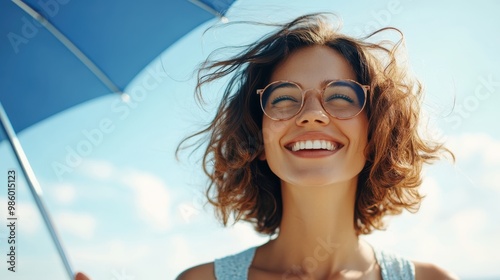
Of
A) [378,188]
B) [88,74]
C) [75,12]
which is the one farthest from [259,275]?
[75,12]

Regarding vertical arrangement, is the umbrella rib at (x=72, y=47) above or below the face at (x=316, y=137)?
above

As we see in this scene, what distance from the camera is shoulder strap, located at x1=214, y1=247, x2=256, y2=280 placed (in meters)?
2.99

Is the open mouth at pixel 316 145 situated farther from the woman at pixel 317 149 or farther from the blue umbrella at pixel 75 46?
the blue umbrella at pixel 75 46

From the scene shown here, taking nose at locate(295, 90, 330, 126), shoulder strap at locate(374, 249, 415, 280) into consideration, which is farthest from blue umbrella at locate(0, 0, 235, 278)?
shoulder strap at locate(374, 249, 415, 280)

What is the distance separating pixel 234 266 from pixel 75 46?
5.01 feet

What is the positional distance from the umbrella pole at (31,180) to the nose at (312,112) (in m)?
1.24

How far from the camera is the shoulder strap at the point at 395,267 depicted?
2936 mm

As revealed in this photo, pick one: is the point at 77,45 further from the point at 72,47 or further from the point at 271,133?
the point at 271,133

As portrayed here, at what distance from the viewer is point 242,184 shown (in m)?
3.27

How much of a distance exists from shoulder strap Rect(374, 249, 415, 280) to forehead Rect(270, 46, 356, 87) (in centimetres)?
98

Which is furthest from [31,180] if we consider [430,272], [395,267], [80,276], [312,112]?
[430,272]

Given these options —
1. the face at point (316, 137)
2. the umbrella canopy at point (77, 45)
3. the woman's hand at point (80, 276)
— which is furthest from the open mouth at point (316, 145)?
the woman's hand at point (80, 276)

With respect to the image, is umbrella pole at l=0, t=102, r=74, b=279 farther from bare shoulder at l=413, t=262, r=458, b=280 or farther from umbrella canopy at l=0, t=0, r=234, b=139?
bare shoulder at l=413, t=262, r=458, b=280

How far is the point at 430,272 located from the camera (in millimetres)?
2936
